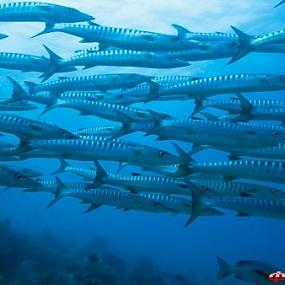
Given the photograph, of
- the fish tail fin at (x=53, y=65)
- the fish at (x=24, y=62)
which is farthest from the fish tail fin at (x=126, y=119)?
the fish at (x=24, y=62)

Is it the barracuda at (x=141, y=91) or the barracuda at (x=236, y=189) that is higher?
the barracuda at (x=141, y=91)

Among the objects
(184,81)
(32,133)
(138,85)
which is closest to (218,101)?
(184,81)

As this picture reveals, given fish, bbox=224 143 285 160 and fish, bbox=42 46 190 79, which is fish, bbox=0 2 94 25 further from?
fish, bbox=224 143 285 160

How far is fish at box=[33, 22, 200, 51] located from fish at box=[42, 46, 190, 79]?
1.02 feet

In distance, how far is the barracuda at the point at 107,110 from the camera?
734cm

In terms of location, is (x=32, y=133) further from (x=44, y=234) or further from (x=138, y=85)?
(x=44, y=234)

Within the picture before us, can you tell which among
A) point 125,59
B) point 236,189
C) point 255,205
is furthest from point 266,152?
point 125,59

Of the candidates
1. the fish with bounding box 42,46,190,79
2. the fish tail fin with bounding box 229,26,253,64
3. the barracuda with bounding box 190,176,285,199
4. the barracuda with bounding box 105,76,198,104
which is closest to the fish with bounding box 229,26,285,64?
the fish tail fin with bounding box 229,26,253,64

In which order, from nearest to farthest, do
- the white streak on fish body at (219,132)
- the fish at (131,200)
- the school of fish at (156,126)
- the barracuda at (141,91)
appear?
the white streak on fish body at (219,132) → the school of fish at (156,126) → the fish at (131,200) → the barracuda at (141,91)

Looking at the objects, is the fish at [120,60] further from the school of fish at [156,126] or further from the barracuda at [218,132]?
the barracuda at [218,132]

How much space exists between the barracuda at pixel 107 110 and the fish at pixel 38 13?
145 centimetres

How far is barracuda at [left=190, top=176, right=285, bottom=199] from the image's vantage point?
6.84m

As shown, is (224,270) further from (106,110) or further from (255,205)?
(106,110)

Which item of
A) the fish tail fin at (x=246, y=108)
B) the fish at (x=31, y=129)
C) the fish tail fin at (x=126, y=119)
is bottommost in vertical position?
the fish at (x=31, y=129)
